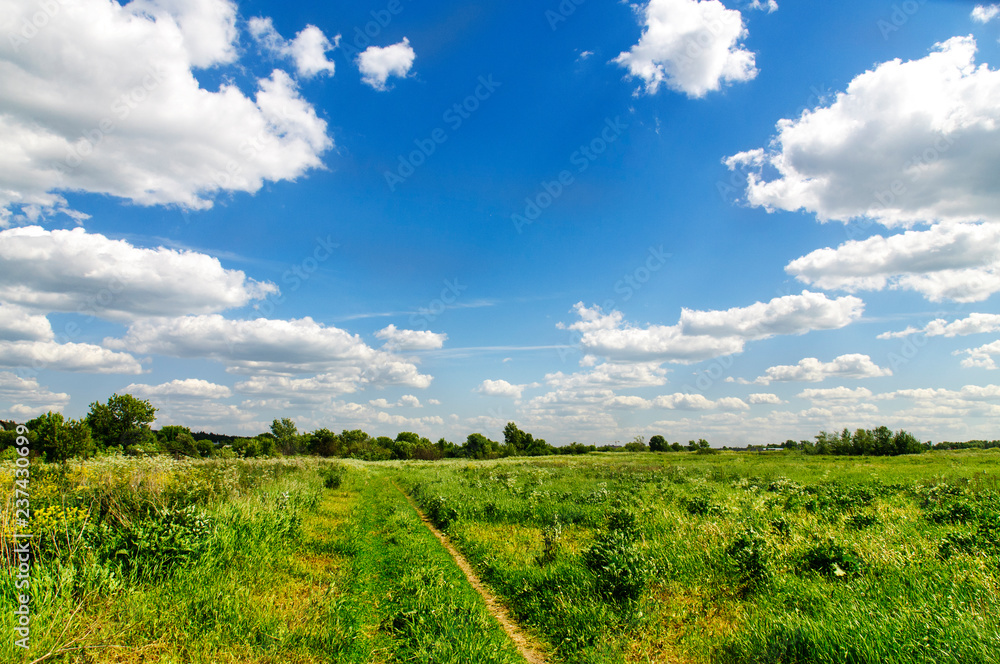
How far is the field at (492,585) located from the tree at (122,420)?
4200 inches

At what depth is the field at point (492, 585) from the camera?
5340 millimetres

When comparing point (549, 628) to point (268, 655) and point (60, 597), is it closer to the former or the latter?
point (268, 655)

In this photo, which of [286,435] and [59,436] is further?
[286,435]

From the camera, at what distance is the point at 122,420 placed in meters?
95.0

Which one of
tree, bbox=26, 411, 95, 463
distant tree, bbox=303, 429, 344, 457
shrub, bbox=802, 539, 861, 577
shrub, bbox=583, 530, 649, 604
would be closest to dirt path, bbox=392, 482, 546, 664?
shrub, bbox=583, 530, 649, 604

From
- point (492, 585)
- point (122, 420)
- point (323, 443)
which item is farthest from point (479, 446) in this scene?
point (492, 585)

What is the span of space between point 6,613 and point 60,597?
658 mm

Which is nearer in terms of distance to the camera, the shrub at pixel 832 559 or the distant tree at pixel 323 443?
the shrub at pixel 832 559

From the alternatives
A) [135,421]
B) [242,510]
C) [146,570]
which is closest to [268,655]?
[146,570]

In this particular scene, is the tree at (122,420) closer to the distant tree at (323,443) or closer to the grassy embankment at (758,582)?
the distant tree at (323,443)

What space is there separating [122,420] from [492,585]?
390 ft

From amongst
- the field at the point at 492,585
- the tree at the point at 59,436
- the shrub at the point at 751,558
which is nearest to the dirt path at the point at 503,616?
the field at the point at 492,585

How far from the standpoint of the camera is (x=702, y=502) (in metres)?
13.9

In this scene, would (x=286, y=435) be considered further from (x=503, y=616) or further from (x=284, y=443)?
(x=503, y=616)
